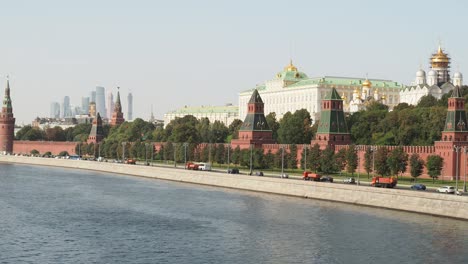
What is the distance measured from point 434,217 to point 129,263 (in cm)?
1969

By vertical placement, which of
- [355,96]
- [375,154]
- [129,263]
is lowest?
[129,263]

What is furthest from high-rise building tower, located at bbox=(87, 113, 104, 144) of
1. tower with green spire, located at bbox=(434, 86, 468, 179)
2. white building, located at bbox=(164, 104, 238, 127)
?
tower with green spire, located at bbox=(434, 86, 468, 179)

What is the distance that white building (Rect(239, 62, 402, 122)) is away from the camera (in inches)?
5468

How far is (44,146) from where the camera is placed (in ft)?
480

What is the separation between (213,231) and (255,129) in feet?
160

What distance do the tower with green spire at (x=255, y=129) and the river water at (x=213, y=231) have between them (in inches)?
1123

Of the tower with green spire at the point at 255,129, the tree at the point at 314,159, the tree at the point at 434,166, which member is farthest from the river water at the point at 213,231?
the tower with green spire at the point at 255,129

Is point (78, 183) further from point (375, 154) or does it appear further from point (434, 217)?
point (434, 217)

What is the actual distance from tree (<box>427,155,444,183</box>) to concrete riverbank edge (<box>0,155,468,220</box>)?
11611mm

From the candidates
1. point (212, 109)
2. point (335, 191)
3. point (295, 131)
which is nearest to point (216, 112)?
point (212, 109)

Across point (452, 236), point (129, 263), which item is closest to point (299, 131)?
point (452, 236)

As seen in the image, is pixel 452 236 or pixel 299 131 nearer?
pixel 452 236

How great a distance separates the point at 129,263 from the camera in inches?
1361

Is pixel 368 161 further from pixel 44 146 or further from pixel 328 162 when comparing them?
pixel 44 146
